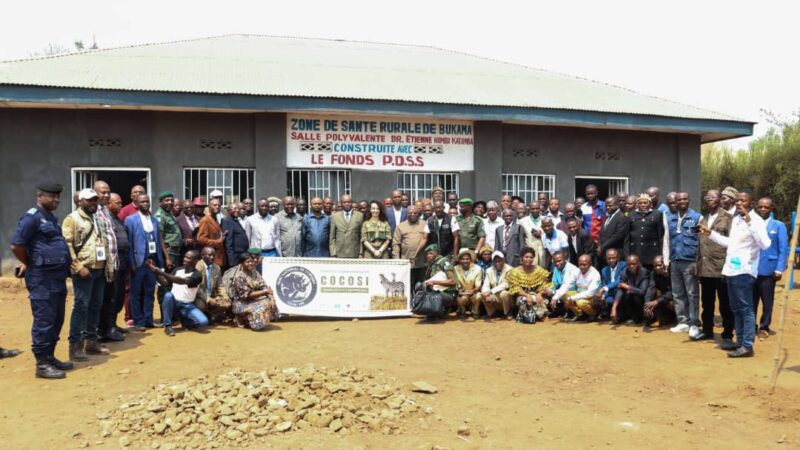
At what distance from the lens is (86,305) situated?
6.11 metres

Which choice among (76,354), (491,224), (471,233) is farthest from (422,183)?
(76,354)

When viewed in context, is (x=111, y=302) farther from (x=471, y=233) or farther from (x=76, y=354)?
(x=471, y=233)

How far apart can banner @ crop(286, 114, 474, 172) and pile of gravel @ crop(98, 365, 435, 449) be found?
707 centimetres

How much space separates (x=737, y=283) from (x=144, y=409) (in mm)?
5450

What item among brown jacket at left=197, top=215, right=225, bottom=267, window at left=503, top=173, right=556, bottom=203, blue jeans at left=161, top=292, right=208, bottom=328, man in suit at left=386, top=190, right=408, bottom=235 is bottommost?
blue jeans at left=161, top=292, right=208, bottom=328

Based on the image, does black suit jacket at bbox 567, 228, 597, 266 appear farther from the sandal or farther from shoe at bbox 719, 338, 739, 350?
the sandal

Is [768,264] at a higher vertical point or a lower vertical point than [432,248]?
lower

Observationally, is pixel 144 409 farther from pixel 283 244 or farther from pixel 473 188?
pixel 473 188

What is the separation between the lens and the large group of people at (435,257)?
6043 mm

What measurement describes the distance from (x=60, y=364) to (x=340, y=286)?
3.68m

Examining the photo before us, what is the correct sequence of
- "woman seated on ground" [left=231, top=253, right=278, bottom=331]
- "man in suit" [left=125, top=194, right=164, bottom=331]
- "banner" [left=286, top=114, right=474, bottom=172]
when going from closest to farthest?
"man in suit" [left=125, top=194, right=164, bottom=331], "woman seated on ground" [left=231, top=253, right=278, bottom=331], "banner" [left=286, top=114, right=474, bottom=172]

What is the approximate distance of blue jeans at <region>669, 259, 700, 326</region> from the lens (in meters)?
7.21

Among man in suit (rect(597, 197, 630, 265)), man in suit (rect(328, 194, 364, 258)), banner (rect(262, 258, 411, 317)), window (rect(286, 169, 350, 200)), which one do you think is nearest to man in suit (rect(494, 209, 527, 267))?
man in suit (rect(597, 197, 630, 265))

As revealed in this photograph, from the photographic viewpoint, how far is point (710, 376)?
224 inches
